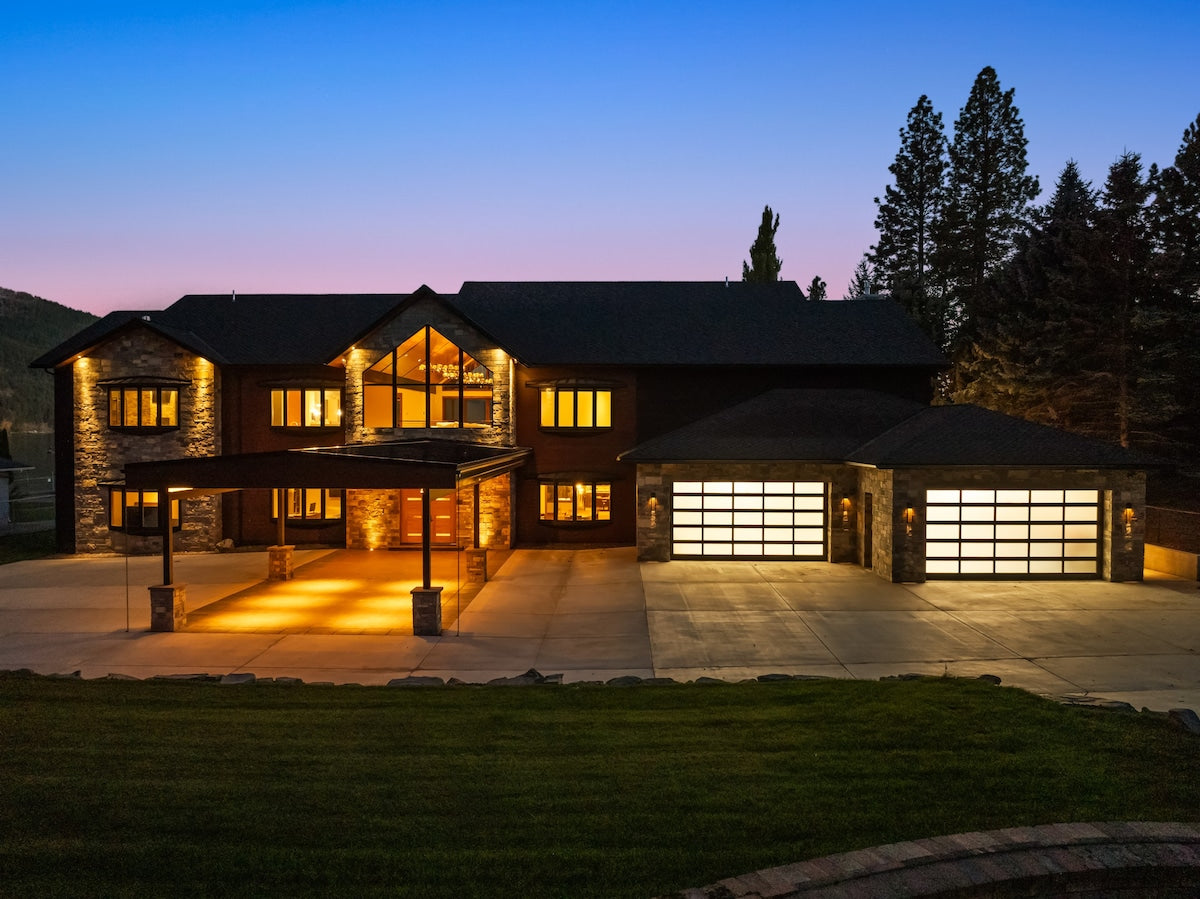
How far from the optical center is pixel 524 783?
620 cm

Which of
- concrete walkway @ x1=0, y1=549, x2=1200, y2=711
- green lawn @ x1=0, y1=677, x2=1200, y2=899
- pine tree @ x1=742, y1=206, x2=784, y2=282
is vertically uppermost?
pine tree @ x1=742, y1=206, x2=784, y2=282

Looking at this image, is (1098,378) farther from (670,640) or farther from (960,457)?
(670,640)

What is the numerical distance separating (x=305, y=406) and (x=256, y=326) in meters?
4.21

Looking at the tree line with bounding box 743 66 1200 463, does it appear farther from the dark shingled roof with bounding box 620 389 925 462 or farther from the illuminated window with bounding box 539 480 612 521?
the illuminated window with bounding box 539 480 612 521

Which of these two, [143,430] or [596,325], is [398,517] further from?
[596,325]

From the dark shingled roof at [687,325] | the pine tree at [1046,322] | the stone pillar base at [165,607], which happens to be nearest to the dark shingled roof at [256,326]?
the dark shingled roof at [687,325]

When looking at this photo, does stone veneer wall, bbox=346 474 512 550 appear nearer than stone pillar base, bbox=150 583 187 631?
No

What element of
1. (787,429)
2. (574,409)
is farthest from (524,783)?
(574,409)

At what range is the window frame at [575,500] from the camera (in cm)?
2389

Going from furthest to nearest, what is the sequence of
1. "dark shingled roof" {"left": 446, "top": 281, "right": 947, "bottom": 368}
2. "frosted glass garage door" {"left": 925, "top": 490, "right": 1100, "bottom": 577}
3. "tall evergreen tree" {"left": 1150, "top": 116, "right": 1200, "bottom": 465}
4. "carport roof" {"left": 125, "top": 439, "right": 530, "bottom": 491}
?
"tall evergreen tree" {"left": 1150, "top": 116, "right": 1200, "bottom": 465}
"dark shingled roof" {"left": 446, "top": 281, "right": 947, "bottom": 368}
"frosted glass garage door" {"left": 925, "top": 490, "right": 1100, "bottom": 577}
"carport roof" {"left": 125, "top": 439, "right": 530, "bottom": 491}

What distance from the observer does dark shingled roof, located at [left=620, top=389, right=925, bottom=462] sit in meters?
20.6

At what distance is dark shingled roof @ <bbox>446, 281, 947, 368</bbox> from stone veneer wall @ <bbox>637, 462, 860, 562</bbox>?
4.45 meters

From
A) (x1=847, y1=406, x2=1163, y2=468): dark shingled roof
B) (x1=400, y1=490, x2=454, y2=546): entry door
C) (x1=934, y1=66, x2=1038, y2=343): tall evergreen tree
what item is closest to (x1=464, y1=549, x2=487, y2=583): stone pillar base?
(x1=400, y1=490, x2=454, y2=546): entry door

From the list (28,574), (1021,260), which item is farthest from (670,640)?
(1021,260)
